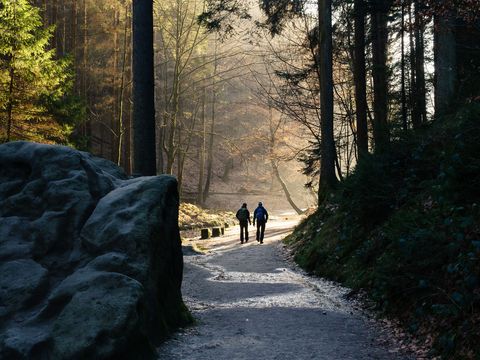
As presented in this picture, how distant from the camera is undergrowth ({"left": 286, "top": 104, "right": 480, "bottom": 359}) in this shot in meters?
4.88

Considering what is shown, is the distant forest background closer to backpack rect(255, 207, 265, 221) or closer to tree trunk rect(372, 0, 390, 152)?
tree trunk rect(372, 0, 390, 152)

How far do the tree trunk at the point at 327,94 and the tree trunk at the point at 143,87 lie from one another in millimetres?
7625

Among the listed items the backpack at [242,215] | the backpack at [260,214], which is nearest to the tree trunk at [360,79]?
the backpack at [260,214]

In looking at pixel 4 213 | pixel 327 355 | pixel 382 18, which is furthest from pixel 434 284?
pixel 382 18

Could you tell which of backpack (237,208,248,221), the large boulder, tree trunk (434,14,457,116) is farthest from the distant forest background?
the large boulder

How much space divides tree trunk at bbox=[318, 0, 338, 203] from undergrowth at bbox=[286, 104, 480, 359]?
12.7ft

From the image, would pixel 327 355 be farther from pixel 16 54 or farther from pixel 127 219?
pixel 16 54

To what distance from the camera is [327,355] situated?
16.6ft

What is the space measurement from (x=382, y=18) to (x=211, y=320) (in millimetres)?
14400

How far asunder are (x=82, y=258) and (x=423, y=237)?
446 cm

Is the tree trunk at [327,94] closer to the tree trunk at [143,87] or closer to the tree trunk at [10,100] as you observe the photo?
the tree trunk at [143,87]

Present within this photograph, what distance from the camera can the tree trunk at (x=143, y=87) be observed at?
9.15 metres

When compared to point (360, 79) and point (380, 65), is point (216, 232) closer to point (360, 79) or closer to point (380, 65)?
point (360, 79)

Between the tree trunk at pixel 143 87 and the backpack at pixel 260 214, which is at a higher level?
the tree trunk at pixel 143 87
